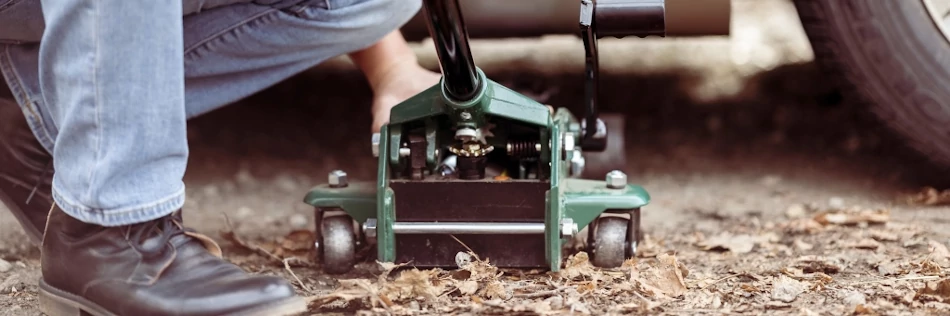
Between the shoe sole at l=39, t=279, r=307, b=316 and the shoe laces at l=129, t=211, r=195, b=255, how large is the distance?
103 mm

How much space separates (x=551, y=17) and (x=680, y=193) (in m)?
0.63

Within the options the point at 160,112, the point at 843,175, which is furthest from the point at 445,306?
the point at 843,175

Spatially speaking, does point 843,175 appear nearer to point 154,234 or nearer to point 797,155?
point 797,155

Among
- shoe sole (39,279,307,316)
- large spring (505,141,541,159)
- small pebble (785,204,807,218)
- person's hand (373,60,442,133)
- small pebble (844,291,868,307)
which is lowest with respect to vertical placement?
small pebble (785,204,807,218)

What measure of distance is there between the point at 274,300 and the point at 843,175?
178 cm

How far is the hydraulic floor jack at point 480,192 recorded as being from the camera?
59.5 inches

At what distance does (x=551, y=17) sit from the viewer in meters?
2.11

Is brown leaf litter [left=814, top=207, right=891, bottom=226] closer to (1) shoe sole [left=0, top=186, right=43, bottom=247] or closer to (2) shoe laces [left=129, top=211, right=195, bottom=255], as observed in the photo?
(2) shoe laces [left=129, top=211, right=195, bottom=255]

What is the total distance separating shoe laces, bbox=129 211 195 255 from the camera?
1312 mm

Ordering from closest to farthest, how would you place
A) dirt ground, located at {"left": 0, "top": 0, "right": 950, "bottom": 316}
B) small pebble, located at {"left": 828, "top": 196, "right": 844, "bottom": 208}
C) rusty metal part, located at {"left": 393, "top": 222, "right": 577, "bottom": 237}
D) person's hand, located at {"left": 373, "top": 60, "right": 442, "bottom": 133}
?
1. dirt ground, located at {"left": 0, "top": 0, "right": 950, "bottom": 316}
2. rusty metal part, located at {"left": 393, "top": 222, "right": 577, "bottom": 237}
3. person's hand, located at {"left": 373, "top": 60, "right": 442, "bottom": 133}
4. small pebble, located at {"left": 828, "top": 196, "right": 844, "bottom": 208}

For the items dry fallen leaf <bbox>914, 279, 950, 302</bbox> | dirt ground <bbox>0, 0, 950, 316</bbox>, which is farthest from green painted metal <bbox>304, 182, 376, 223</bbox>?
dry fallen leaf <bbox>914, 279, 950, 302</bbox>

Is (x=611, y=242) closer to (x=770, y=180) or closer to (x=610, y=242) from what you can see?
(x=610, y=242)

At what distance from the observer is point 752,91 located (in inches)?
128

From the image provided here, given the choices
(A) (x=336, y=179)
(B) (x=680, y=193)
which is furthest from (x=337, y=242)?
(B) (x=680, y=193)
